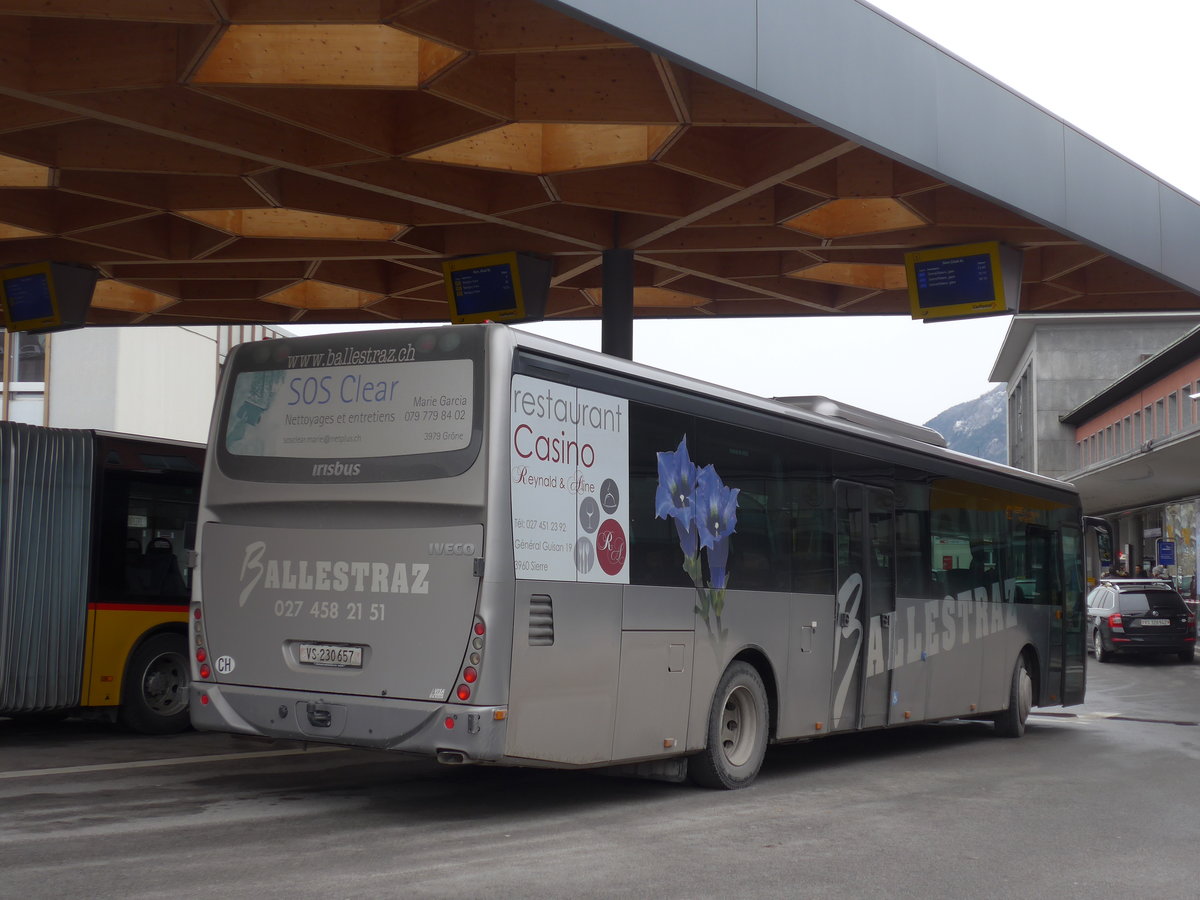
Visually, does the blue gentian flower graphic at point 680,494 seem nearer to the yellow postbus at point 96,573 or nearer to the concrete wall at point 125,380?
the yellow postbus at point 96,573

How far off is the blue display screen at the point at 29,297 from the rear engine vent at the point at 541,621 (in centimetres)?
1183

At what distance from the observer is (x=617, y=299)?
15141mm

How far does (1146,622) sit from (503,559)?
86.2 ft

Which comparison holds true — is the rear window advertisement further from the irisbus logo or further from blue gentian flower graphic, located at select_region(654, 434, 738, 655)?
blue gentian flower graphic, located at select_region(654, 434, 738, 655)

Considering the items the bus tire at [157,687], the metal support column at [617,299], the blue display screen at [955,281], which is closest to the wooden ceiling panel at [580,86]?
the metal support column at [617,299]

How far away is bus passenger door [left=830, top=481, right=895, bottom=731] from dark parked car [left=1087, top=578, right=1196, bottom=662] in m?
20.3

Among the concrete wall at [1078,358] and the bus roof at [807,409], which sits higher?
the concrete wall at [1078,358]

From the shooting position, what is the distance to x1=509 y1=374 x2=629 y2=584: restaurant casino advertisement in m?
8.19

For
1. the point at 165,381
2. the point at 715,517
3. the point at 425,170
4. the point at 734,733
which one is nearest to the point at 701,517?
the point at 715,517

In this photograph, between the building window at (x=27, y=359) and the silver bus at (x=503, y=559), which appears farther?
the building window at (x=27, y=359)

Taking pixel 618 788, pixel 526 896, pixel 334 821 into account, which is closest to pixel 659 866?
pixel 526 896

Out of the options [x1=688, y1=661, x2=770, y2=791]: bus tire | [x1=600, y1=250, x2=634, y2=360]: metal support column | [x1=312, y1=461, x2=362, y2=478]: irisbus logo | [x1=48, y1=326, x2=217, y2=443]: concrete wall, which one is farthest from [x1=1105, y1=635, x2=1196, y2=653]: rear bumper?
[x1=312, y1=461, x2=362, y2=478]: irisbus logo

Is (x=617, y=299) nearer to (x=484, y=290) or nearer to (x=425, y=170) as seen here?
(x=484, y=290)

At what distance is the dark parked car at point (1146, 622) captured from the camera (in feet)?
100
